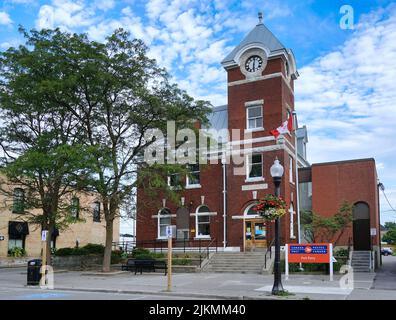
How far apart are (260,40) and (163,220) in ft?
51.6

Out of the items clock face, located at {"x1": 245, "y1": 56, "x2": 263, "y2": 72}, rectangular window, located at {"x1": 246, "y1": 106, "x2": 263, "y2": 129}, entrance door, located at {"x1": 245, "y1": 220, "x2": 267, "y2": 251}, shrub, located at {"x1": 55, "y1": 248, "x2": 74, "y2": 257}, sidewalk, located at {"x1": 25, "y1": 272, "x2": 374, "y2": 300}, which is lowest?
sidewalk, located at {"x1": 25, "y1": 272, "x2": 374, "y2": 300}

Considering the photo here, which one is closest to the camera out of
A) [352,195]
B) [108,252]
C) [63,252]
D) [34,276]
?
[34,276]

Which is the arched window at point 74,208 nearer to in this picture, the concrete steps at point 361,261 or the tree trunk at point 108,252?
the tree trunk at point 108,252

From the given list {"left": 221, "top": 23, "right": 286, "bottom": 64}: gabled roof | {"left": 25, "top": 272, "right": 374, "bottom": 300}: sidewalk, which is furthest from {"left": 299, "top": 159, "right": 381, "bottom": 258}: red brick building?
{"left": 25, "top": 272, "right": 374, "bottom": 300}: sidewalk

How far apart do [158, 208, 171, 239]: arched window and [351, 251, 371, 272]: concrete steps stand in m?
14.0

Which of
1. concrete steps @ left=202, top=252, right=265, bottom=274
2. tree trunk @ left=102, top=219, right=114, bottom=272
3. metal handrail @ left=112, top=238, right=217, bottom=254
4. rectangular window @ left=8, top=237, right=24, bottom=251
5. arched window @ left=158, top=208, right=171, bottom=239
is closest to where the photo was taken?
tree trunk @ left=102, top=219, right=114, bottom=272

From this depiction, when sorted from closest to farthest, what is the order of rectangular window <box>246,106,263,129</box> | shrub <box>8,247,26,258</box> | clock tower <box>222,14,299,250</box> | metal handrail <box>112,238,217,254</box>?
clock tower <box>222,14,299,250</box> → rectangular window <box>246,106,263,129</box> → metal handrail <box>112,238,217,254</box> → shrub <box>8,247,26,258</box>

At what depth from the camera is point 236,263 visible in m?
29.5

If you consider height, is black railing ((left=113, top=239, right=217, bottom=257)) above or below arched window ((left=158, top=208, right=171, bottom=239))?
below

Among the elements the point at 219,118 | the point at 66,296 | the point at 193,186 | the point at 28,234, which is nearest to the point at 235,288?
the point at 66,296

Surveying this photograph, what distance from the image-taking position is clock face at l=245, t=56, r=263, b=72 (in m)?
34.0

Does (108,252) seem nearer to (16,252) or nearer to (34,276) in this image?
(34,276)

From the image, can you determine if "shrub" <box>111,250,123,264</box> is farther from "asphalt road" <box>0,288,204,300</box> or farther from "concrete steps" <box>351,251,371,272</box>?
"concrete steps" <box>351,251,371,272</box>

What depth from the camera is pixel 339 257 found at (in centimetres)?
2972
